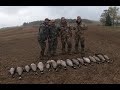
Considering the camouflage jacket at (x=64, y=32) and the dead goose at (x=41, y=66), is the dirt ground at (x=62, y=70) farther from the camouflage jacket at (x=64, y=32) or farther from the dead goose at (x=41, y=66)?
the camouflage jacket at (x=64, y=32)

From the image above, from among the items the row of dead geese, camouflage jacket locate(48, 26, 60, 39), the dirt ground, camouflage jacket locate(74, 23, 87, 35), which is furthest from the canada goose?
camouflage jacket locate(74, 23, 87, 35)

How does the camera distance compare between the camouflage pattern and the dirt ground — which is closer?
the dirt ground

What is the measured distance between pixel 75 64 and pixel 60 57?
1.71 meters

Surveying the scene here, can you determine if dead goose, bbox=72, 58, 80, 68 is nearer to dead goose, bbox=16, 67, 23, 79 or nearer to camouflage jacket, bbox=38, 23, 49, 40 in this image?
camouflage jacket, bbox=38, 23, 49, 40

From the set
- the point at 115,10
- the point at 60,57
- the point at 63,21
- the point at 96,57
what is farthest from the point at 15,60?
the point at 115,10

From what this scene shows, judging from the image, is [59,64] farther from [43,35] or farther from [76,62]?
[43,35]

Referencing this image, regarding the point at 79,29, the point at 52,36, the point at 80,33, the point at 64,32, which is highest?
the point at 79,29

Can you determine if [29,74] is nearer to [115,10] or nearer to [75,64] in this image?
[75,64]

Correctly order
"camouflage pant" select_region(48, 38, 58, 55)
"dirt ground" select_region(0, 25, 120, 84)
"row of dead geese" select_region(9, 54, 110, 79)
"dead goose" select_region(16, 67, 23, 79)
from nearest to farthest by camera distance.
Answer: "dirt ground" select_region(0, 25, 120, 84)
"dead goose" select_region(16, 67, 23, 79)
"row of dead geese" select_region(9, 54, 110, 79)
"camouflage pant" select_region(48, 38, 58, 55)

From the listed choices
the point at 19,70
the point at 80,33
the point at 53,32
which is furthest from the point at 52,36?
the point at 19,70

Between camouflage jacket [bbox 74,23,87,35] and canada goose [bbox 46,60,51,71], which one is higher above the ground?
camouflage jacket [bbox 74,23,87,35]

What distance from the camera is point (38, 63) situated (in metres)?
17.0

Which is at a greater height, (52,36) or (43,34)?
(43,34)

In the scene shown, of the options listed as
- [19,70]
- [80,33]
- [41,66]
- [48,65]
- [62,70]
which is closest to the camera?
[19,70]
